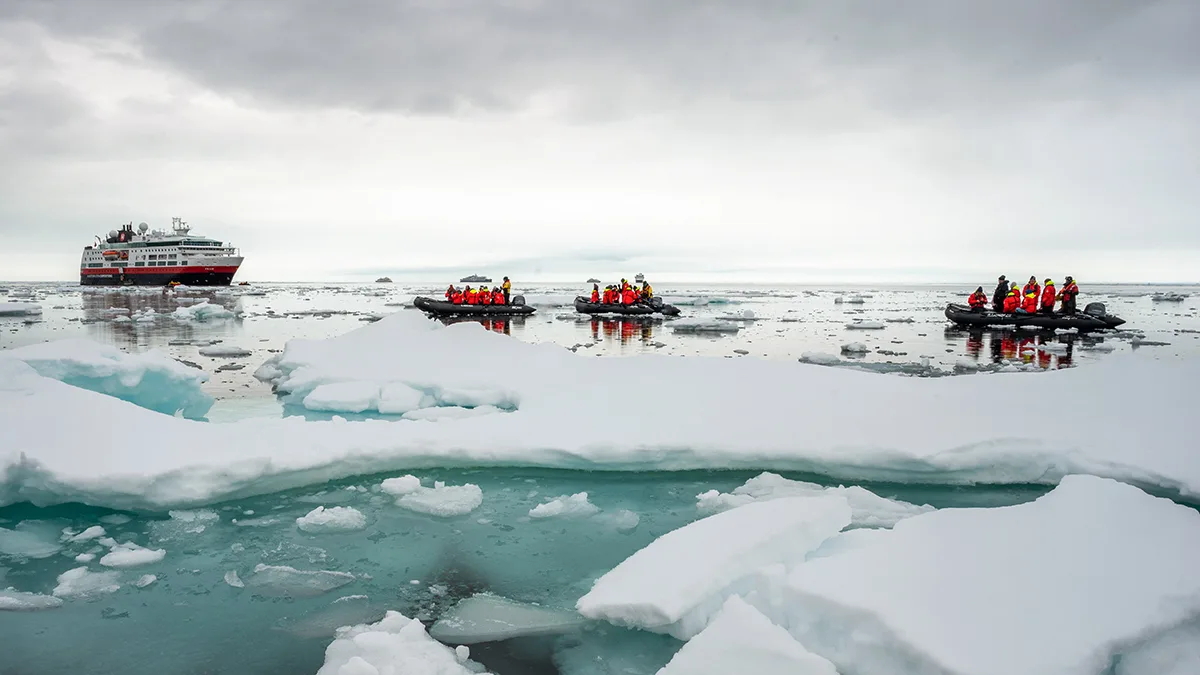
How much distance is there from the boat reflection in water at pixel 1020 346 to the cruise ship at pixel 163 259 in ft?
200

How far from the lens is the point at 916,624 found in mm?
2641

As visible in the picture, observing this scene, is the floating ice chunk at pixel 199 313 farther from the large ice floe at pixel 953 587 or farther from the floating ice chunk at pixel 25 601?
the large ice floe at pixel 953 587

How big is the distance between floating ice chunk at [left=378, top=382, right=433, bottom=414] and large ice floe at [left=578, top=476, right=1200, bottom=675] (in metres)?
5.52

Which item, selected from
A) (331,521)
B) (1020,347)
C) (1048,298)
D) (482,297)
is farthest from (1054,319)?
(331,521)

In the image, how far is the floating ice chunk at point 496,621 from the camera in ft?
10.6

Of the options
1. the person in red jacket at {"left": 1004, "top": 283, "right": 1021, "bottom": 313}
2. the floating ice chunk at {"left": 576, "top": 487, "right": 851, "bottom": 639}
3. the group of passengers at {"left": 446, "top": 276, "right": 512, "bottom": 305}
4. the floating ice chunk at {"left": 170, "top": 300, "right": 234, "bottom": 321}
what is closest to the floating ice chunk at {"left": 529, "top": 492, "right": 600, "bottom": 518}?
the floating ice chunk at {"left": 576, "top": 487, "right": 851, "bottom": 639}

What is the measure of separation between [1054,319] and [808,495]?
20.4 metres

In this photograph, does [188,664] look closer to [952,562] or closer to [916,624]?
[916,624]

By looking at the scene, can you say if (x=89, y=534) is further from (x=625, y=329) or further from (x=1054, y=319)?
(x=1054, y=319)

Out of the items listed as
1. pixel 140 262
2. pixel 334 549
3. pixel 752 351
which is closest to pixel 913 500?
pixel 334 549

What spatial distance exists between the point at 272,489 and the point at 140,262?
69.6 meters

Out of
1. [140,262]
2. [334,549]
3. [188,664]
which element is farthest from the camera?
[140,262]

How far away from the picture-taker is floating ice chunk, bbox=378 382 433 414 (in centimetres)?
841

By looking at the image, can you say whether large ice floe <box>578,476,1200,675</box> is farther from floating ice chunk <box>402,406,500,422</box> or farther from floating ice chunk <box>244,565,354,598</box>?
floating ice chunk <box>402,406,500,422</box>
